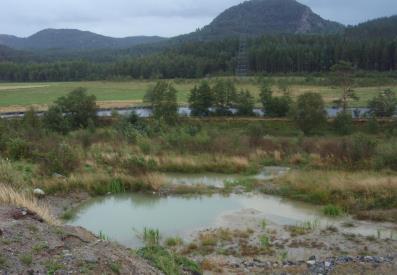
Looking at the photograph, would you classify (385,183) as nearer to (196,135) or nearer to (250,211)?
(250,211)

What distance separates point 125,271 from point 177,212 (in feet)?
34.0

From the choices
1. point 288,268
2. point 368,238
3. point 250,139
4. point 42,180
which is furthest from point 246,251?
point 250,139

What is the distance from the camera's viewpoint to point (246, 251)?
14.6 metres

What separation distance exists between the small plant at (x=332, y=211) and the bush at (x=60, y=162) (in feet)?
39.9

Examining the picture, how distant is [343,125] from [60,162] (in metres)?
26.4

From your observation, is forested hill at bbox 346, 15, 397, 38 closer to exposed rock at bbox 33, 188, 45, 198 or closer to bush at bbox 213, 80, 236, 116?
bush at bbox 213, 80, 236, 116

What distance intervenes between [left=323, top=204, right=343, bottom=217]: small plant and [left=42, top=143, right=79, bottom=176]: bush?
12.2 meters

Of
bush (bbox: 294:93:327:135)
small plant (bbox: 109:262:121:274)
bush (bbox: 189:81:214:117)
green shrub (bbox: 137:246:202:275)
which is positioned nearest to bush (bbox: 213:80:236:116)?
bush (bbox: 189:81:214:117)

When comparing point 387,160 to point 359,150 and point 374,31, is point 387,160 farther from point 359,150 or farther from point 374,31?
point 374,31


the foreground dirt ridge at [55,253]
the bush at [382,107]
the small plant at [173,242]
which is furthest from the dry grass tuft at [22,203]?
the bush at [382,107]

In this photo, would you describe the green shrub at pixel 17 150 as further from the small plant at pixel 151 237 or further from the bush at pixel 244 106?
the bush at pixel 244 106

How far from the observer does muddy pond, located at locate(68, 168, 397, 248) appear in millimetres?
17078

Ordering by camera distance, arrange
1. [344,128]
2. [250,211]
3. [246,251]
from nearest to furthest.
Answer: [246,251]
[250,211]
[344,128]

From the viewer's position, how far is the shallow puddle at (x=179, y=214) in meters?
17.1
